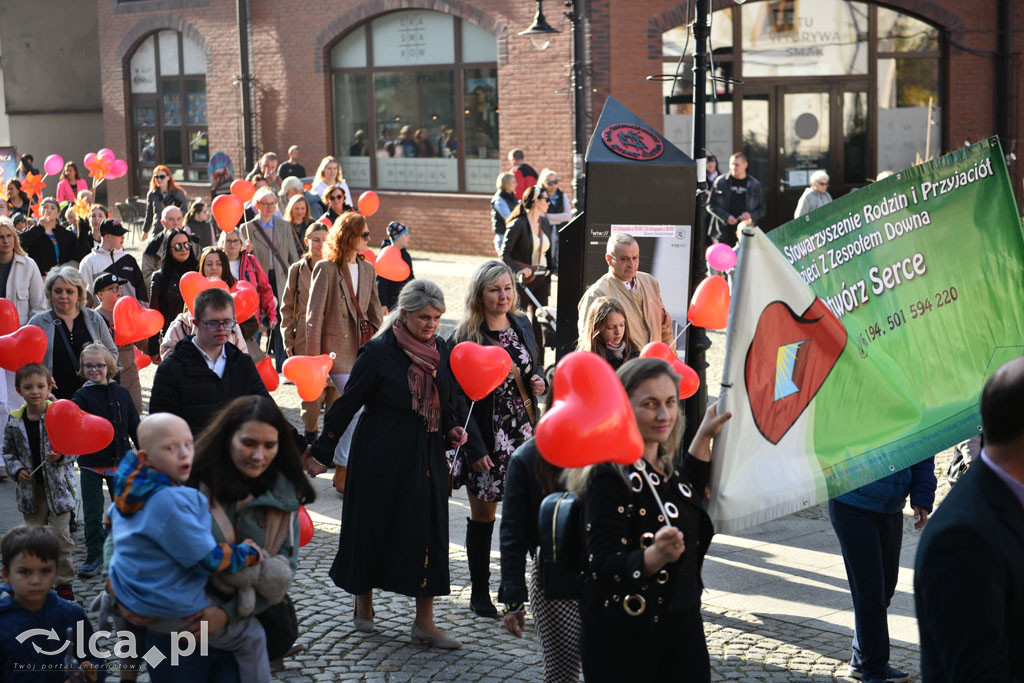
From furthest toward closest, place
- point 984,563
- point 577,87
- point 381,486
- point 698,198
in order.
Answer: point 577,87
point 698,198
point 381,486
point 984,563

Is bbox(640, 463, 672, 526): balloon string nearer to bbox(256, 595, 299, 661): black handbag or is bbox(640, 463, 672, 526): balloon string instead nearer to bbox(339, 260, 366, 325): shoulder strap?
bbox(256, 595, 299, 661): black handbag

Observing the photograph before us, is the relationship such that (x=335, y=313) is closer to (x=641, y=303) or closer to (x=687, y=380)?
(x=641, y=303)

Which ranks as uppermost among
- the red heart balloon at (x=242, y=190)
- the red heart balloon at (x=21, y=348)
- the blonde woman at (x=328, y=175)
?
the blonde woman at (x=328, y=175)

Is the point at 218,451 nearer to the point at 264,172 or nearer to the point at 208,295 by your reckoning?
the point at 208,295

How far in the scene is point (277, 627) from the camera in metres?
4.51

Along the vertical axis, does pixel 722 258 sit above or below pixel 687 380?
above

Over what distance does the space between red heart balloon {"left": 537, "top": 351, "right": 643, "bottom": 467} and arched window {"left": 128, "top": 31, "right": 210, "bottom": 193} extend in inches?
1023

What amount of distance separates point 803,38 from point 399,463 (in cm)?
1723

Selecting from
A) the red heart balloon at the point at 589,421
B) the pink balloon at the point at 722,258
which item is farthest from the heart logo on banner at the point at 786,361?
the pink balloon at the point at 722,258

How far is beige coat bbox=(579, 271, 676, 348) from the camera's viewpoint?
7.91 metres

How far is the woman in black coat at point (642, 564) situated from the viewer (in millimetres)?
3988

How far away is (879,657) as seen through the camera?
224 inches

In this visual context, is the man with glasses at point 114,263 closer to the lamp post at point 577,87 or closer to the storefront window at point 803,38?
the lamp post at point 577,87

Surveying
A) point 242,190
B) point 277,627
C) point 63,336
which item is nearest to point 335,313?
point 63,336
